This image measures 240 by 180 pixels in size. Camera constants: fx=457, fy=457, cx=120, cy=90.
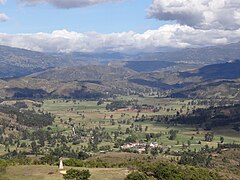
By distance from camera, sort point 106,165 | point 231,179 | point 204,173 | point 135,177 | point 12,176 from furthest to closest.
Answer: point 106,165 → point 231,179 → point 204,173 → point 12,176 → point 135,177

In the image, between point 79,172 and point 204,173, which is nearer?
point 79,172

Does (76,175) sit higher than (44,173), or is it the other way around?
(76,175)

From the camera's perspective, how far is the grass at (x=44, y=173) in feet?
407

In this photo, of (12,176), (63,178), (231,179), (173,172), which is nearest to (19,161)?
(12,176)

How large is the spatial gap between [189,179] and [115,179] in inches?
884

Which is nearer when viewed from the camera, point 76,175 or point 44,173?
point 76,175

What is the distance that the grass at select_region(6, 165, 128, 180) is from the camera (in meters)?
124

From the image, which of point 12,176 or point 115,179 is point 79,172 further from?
point 12,176

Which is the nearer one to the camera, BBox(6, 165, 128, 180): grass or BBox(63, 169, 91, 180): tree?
BBox(63, 169, 91, 180): tree

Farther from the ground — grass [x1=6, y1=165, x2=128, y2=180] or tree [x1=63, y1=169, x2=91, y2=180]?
tree [x1=63, y1=169, x2=91, y2=180]

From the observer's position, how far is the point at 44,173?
128250 mm

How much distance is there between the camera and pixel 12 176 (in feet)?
422

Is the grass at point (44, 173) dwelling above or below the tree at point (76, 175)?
below

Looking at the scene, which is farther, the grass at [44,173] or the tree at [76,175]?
the grass at [44,173]
